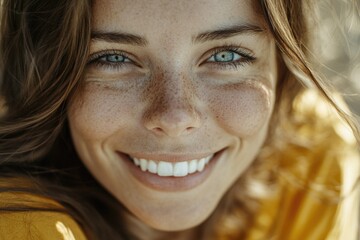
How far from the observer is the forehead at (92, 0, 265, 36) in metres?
1.55

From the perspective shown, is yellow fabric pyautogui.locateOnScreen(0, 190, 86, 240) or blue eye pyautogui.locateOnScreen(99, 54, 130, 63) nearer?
yellow fabric pyautogui.locateOnScreen(0, 190, 86, 240)

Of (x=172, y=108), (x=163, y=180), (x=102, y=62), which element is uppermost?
(x=102, y=62)

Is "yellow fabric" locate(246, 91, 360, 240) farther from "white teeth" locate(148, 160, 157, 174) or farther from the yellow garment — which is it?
"white teeth" locate(148, 160, 157, 174)

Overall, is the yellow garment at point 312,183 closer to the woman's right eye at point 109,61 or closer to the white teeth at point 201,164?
the white teeth at point 201,164

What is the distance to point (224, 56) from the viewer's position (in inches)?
67.8

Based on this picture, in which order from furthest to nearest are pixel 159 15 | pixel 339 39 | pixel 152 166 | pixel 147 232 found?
pixel 339 39
pixel 147 232
pixel 152 166
pixel 159 15

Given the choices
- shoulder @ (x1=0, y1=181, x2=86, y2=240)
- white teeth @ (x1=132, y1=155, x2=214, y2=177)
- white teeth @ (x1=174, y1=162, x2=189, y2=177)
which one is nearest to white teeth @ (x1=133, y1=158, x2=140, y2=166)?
white teeth @ (x1=132, y1=155, x2=214, y2=177)

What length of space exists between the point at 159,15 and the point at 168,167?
0.45 m

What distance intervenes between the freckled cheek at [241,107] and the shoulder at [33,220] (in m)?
0.48

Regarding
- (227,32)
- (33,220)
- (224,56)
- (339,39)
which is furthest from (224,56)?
(339,39)

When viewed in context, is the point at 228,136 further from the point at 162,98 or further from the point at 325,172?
the point at 325,172

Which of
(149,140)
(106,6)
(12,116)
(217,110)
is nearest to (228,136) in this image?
(217,110)

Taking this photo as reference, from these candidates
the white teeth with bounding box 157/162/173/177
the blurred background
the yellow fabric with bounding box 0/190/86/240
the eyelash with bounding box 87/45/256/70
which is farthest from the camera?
the blurred background

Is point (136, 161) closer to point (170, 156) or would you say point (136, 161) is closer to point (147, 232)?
point (170, 156)
